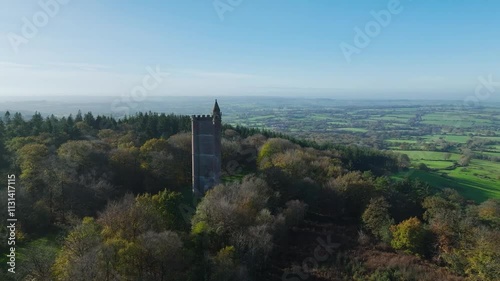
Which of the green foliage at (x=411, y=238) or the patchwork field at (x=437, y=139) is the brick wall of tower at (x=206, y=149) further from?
the patchwork field at (x=437, y=139)

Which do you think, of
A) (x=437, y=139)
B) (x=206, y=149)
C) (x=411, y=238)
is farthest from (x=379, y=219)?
(x=437, y=139)

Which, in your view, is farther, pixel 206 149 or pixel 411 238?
pixel 206 149

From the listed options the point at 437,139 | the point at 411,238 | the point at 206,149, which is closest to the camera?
the point at 411,238

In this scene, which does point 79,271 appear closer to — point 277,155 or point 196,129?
point 196,129

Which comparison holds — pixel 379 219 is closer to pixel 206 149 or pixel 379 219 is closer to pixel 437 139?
pixel 206 149

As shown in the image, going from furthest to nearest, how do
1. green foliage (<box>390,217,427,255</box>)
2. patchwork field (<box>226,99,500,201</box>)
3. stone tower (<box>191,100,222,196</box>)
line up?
patchwork field (<box>226,99,500,201</box>) → stone tower (<box>191,100,222,196</box>) → green foliage (<box>390,217,427,255</box>)

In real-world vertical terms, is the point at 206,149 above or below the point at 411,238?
above

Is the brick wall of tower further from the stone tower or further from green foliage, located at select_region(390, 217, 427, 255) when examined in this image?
green foliage, located at select_region(390, 217, 427, 255)

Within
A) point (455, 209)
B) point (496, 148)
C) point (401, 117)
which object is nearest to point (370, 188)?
point (455, 209)

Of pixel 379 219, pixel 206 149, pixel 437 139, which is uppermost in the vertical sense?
pixel 206 149

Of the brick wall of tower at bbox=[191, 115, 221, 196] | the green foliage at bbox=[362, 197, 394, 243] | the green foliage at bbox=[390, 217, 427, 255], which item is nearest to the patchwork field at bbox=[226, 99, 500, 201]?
the green foliage at bbox=[362, 197, 394, 243]
